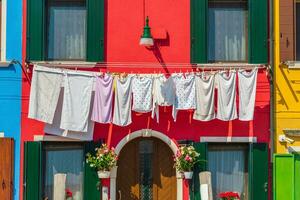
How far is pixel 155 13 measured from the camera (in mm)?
14766

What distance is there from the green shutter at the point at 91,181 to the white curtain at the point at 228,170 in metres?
2.41

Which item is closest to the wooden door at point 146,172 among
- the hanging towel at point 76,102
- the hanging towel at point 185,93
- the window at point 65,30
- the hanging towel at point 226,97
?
the hanging towel at point 185,93

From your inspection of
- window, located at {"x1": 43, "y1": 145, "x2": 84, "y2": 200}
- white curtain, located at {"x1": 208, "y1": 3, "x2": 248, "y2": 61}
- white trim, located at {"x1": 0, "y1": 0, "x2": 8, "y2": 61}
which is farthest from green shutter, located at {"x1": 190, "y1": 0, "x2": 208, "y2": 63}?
white trim, located at {"x1": 0, "y1": 0, "x2": 8, "y2": 61}

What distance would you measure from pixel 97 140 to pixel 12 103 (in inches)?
75.7

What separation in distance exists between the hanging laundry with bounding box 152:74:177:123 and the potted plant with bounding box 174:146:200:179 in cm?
99

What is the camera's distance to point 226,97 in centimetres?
1418

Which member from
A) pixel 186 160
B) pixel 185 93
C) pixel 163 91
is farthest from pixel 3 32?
pixel 186 160

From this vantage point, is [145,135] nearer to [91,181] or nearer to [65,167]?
[91,181]

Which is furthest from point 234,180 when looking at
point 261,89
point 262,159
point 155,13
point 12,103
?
point 12,103

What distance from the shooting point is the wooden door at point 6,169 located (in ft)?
46.1

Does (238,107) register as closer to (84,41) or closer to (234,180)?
(234,180)

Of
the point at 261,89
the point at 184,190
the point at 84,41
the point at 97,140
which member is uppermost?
the point at 84,41

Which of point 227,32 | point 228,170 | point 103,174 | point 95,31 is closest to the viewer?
point 103,174

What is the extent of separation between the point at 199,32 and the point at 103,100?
253 centimetres
